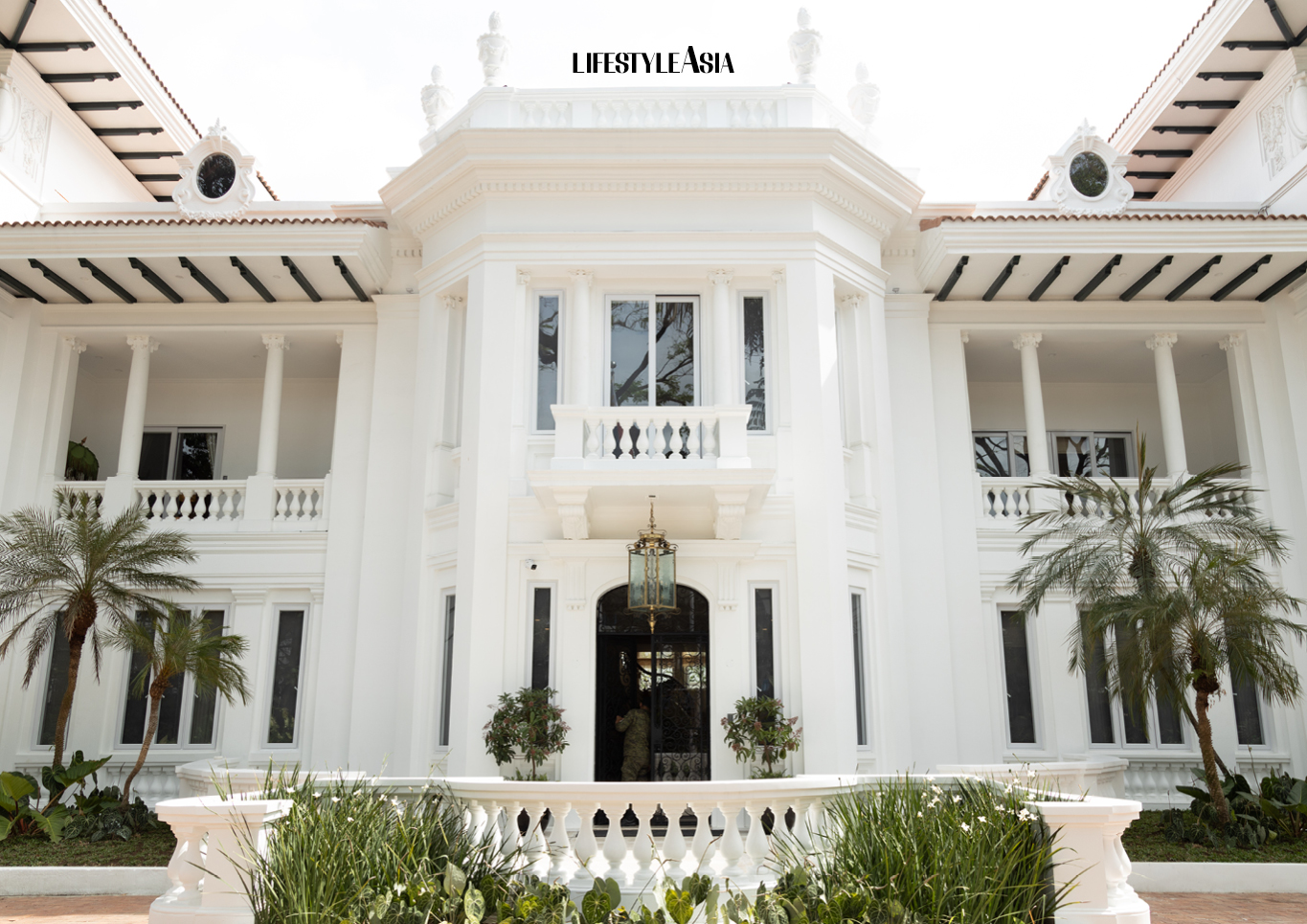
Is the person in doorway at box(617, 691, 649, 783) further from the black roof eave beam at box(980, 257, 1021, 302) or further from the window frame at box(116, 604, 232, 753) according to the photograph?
the black roof eave beam at box(980, 257, 1021, 302)

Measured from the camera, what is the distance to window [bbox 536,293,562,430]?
45.4ft

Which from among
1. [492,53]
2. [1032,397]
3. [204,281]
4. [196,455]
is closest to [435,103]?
[492,53]

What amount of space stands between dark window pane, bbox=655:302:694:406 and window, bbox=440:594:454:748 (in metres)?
4.16

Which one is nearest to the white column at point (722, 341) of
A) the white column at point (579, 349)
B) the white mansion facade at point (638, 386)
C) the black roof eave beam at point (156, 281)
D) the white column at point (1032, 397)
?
the white mansion facade at point (638, 386)

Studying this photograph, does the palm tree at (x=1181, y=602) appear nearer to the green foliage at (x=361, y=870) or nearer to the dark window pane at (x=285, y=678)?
the green foliage at (x=361, y=870)

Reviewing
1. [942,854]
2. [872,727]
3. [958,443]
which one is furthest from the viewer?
[958,443]

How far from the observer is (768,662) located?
12.8 metres

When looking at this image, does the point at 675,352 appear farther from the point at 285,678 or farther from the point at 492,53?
the point at 285,678

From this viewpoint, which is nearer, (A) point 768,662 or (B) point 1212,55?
(A) point 768,662

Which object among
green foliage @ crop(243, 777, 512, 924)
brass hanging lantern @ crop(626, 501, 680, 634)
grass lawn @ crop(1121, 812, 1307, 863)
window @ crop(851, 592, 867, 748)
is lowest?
grass lawn @ crop(1121, 812, 1307, 863)

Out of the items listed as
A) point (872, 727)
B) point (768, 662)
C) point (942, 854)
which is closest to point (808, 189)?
point (768, 662)

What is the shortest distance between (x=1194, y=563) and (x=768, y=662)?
538 cm

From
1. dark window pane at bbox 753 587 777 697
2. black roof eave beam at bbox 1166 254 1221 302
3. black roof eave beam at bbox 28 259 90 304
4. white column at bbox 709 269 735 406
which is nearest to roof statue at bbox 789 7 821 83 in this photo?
white column at bbox 709 269 735 406

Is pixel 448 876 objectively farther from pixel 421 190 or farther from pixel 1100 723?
pixel 1100 723
